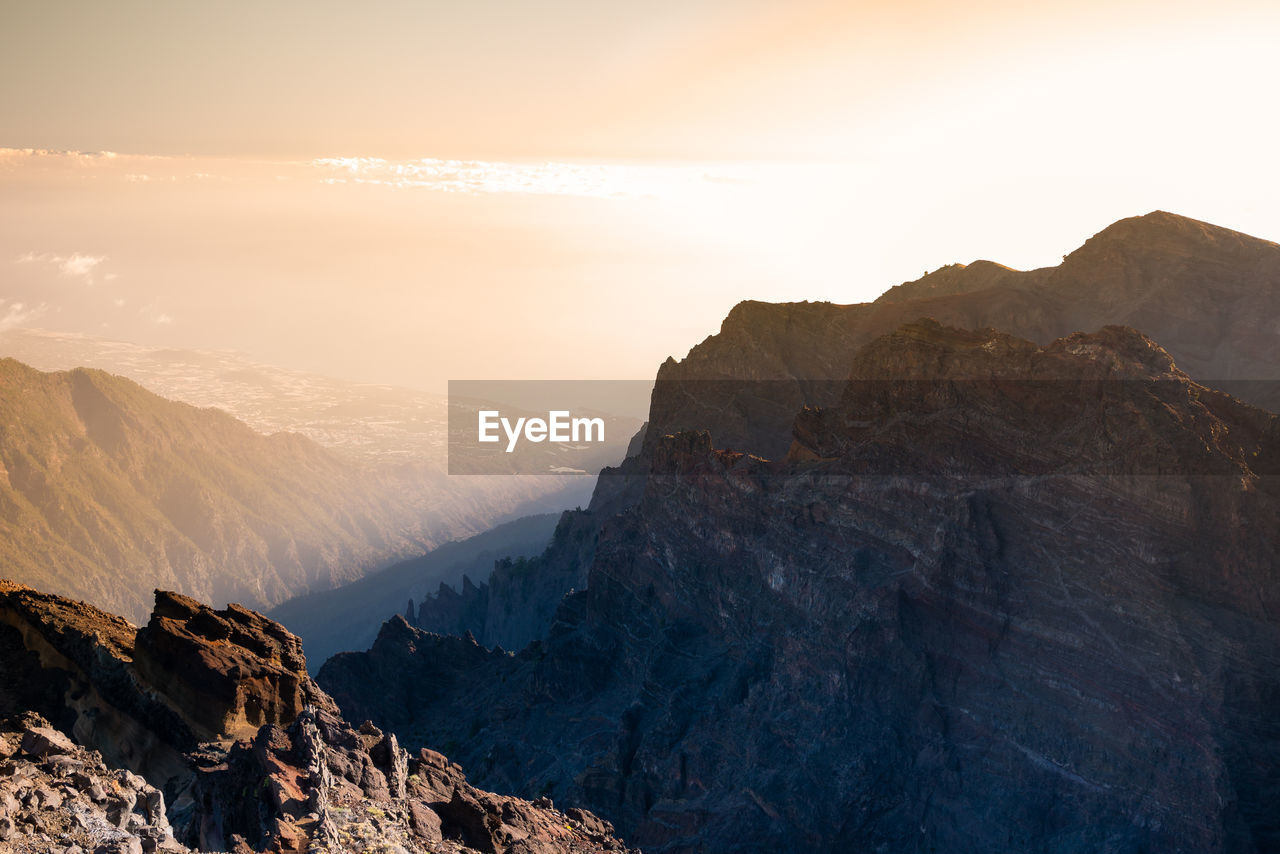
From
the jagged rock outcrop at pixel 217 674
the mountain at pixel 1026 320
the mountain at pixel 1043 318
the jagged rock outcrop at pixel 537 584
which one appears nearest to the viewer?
the jagged rock outcrop at pixel 217 674

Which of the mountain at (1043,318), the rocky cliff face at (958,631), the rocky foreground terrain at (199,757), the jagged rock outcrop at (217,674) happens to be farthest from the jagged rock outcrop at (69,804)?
the mountain at (1043,318)

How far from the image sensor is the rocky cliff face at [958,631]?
253 feet

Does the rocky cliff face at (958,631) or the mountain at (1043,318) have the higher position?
the mountain at (1043,318)

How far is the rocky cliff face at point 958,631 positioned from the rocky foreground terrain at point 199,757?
29641 mm

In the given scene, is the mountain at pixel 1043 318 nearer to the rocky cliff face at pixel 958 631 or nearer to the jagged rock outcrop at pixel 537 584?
the rocky cliff face at pixel 958 631

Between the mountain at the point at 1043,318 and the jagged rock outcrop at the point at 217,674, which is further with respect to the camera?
the mountain at the point at 1043,318

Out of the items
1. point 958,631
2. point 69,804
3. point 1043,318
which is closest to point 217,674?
point 69,804

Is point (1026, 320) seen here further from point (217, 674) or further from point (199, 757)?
point (199, 757)

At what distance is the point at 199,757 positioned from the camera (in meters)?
52.9

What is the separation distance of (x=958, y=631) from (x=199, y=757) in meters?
59.2

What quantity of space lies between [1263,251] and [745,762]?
256 feet

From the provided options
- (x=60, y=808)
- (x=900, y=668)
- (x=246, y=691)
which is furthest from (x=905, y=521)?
(x=60, y=808)

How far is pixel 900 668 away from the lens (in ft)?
301

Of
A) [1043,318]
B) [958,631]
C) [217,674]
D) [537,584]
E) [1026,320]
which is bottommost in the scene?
[537,584]
